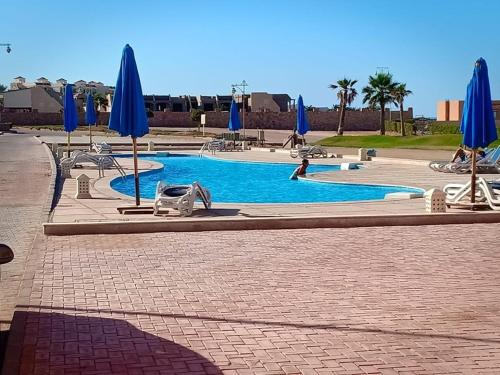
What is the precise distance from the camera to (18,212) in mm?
12312

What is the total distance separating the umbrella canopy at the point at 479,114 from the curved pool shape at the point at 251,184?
4.45 m

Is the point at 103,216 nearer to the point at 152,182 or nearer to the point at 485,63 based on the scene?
the point at 485,63

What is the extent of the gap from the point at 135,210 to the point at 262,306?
19.9 ft

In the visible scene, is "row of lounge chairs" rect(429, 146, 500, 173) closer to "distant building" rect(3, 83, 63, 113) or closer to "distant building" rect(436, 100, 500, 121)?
"distant building" rect(436, 100, 500, 121)

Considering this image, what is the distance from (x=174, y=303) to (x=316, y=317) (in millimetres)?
1321

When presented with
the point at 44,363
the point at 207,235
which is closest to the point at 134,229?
the point at 207,235

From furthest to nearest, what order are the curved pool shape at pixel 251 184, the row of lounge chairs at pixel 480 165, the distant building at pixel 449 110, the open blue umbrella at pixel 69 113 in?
the distant building at pixel 449 110
the open blue umbrella at pixel 69 113
the row of lounge chairs at pixel 480 165
the curved pool shape at pixel 251 184

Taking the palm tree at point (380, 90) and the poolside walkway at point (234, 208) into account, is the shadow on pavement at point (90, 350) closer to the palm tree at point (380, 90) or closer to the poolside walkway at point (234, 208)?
the poolside walkway at point (234, 208)

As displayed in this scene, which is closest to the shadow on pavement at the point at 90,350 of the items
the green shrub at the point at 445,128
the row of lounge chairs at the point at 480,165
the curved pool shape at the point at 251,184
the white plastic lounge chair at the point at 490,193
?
the white plastic lounge chair at the point at 490,193

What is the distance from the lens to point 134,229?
9.75 m

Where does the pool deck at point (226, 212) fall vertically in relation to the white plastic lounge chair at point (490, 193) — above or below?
below

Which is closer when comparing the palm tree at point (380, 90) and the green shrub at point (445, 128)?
the green shrub at point (445, 128)

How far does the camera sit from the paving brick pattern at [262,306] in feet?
14.9

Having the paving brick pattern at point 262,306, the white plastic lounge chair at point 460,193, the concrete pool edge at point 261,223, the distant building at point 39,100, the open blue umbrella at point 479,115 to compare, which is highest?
the distant building at point 39,100
